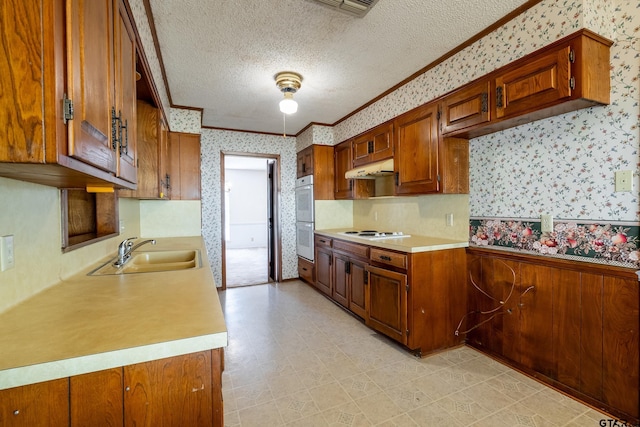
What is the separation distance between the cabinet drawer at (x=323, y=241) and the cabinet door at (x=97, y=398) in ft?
9.91

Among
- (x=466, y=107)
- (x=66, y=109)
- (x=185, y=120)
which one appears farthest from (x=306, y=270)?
(x=66, y=109)

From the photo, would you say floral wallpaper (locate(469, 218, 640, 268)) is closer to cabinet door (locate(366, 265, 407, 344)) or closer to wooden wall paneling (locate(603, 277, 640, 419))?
wooden wall paneling (locate(603, 277, 640, 419))

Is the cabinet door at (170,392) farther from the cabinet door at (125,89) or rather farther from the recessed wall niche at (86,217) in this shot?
the recessed wall niche at (86,217)

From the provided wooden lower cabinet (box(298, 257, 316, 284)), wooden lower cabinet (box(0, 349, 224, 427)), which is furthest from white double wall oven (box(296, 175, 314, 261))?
wooden lower cabinet (box(0, 349, 224, 427))

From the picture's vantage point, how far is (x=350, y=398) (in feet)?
6.14

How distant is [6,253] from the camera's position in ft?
3.26

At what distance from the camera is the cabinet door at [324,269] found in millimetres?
3736

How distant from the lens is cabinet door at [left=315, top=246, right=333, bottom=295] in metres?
3.74

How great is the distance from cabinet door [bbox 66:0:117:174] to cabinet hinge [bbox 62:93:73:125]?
0.01 meters

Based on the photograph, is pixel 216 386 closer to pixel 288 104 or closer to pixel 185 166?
pixel 288 104

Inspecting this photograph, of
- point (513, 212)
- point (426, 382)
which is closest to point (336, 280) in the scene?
point (426, 382)

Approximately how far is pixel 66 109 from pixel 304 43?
6.41ft

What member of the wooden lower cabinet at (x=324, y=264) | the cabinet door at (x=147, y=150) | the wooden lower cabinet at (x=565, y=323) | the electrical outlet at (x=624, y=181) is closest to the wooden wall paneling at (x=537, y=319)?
the wooden lower cabinet at (x=565, y=323)

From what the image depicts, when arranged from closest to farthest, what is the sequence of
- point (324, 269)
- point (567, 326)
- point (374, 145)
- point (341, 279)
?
point (567, 326), point (374, 145), point (341, 279), point (324, 269)
